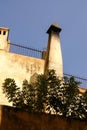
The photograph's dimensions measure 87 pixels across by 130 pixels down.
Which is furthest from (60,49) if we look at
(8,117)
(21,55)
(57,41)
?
(8,117)

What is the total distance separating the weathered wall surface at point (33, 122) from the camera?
29.9 ft

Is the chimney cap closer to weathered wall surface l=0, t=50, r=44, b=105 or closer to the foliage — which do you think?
weathered wall surface l=0, t=50, r=44, b=105

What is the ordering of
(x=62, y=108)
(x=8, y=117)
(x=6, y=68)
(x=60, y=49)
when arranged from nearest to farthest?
(x=8, y=117), (x=62, y=108), (x=6, y=68), (x=60, y=49)

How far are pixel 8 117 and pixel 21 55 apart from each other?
9.51 meters

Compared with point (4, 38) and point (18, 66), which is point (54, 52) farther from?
point (4, 38)

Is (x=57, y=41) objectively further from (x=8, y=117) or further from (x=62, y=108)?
(x=8, y=117)

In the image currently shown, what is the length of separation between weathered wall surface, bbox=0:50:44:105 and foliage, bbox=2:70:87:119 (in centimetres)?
616

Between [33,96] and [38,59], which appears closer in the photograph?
[33,96]

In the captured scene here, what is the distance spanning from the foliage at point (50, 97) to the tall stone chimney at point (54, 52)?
6.35 meters

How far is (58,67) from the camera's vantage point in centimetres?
1833

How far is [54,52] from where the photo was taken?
19.0 m

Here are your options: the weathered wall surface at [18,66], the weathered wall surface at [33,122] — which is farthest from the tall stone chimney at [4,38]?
the weathered wall surface at [33,122]

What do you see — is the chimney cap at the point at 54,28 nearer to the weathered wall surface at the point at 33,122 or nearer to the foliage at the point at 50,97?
the foliage at the point at 50,97

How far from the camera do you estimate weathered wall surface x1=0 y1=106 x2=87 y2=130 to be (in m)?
9.10
